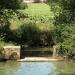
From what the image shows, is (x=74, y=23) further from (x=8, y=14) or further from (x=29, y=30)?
(x=8, y=14)

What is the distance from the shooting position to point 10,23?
1576 inches

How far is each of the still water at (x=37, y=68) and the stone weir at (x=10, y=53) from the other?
978 millimetres

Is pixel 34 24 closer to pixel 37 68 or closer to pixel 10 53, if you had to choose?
pixel 10 53

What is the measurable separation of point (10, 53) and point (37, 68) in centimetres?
411

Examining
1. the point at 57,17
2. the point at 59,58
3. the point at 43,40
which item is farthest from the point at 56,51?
the point at 43,40

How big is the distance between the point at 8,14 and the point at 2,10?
1793 mm

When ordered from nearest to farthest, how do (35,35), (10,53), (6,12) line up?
(10,53)
(35,35)
(6,12)

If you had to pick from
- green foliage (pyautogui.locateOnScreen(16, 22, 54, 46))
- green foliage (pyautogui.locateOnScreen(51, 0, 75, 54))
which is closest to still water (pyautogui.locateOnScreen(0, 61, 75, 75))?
green foliage (pyautogui.locateOnScreen(51, 0, 75, 54))

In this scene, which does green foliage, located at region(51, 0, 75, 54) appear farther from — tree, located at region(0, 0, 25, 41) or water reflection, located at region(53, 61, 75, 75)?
tree, located at region(0, 0, 25, 41)

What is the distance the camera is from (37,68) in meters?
28.6

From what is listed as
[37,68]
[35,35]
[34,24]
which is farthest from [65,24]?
[34,24]

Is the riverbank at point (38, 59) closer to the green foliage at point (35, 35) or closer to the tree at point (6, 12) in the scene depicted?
the tree at point (6, 12)

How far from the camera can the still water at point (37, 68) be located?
88.9 feet

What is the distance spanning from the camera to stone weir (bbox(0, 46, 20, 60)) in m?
32.0
